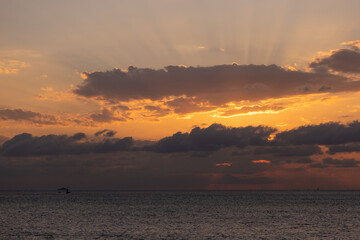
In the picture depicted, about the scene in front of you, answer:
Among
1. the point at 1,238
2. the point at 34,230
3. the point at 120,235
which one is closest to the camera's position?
the point at 1,238

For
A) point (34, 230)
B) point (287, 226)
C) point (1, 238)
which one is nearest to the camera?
point (1, 238)

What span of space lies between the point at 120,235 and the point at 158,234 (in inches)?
317

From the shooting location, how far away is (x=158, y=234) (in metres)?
89.8

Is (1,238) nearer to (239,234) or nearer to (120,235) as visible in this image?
(120,235)

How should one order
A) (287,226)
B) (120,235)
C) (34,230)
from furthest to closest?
(287,226) → (34,230) → (120,235)

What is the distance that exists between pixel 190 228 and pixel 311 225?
32.7 metres

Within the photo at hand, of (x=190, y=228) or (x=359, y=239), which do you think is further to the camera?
(x=190, y=228)

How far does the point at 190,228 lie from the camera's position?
333ft

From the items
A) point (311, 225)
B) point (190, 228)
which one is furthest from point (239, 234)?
point (311, 225)

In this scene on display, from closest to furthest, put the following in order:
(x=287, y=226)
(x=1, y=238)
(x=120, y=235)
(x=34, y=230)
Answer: (x=1, y=238), (x=120, y=235), (x=34, y=230), (x=287, y=226)

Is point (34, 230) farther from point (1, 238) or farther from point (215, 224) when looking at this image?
point (215, 224)

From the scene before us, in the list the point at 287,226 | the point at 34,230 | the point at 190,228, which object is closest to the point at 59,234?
the point at 34,230

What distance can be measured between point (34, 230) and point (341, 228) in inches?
2884

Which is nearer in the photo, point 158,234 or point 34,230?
point 158,234
